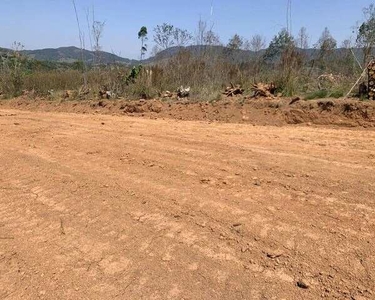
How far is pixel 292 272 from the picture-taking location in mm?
2307

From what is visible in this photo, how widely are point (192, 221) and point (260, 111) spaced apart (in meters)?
5.13

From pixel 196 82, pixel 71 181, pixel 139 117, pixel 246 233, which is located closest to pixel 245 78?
pixel 196 82

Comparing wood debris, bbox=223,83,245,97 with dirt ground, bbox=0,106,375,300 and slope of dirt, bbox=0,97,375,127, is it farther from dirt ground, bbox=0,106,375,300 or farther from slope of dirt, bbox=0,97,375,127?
dirt ground, bbox=0,106,375,300

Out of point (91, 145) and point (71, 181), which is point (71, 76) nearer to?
point (91, 145)

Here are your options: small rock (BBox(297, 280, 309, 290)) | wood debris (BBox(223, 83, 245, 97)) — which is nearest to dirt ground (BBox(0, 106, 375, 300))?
small rock (BBox(297, 280, 309, 290))

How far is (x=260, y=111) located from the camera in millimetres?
7703

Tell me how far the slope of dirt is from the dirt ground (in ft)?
5.34

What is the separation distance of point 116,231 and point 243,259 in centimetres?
103

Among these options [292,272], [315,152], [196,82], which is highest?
[196,82]

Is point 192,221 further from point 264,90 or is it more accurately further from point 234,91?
point 234,91

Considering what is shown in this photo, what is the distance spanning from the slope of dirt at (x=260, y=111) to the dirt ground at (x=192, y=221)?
163cm

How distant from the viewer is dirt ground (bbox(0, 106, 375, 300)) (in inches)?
90.3

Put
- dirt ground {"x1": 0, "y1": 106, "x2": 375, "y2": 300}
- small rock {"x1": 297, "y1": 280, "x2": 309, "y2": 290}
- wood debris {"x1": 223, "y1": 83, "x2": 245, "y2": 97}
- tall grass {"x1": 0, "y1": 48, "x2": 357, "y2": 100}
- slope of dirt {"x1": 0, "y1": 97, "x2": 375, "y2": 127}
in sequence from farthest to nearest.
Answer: wood debris {"x1": 223, "y1": 83, "x2": 245, "y2": 97}, tall grass {"x1": 0, "y1": 48, "x2": 357, "y2": 100}, slope of dirt {"x1": 0, "y1": 97, "x2": 375, "y2": 127}, dirt ground {"x1": 0, "y1": 106, "x2": 375, "y2": 300}, small rock {"x1": 297, "y1": 280, "x2": 309, "y2": 290}

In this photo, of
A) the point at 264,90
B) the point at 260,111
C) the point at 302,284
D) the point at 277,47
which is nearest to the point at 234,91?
the point at 264,90
